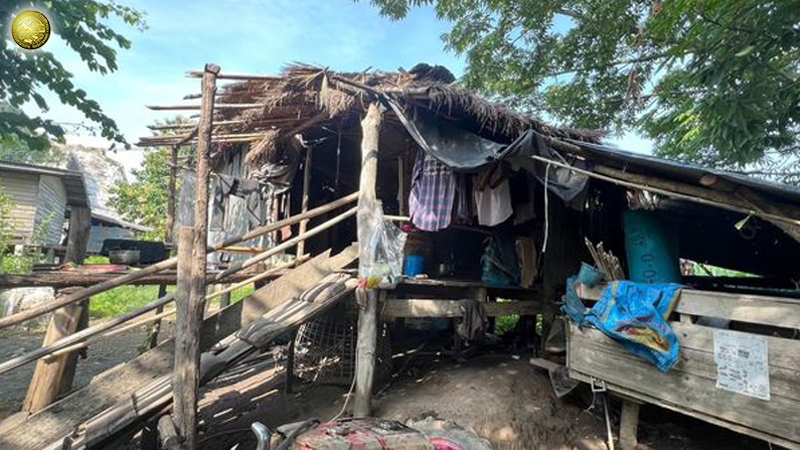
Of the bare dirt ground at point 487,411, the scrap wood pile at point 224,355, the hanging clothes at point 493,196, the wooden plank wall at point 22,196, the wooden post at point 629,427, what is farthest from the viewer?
Result: the wooden plank wall at point 22,196

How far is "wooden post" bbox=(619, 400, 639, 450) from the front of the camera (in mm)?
4285

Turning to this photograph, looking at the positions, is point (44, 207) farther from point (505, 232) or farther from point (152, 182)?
point (505, 232)

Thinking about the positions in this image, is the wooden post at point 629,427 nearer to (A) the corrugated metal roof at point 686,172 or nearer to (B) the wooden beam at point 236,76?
(A) the corrugated metal roof at point 686,172

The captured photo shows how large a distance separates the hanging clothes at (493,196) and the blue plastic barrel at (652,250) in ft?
5.17

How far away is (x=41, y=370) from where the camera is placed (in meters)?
4.24

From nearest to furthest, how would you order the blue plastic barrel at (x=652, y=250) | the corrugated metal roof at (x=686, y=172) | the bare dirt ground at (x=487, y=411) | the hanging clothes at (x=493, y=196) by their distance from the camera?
the corrugated metal roof at (x=686, y=172), the bare dirt ground at (x=487, y=411), the blue plastic barrel at (x=652, y=250), the hanging clothes at (x=493, y=196)

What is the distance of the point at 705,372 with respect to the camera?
356cm

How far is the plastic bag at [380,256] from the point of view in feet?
16.3

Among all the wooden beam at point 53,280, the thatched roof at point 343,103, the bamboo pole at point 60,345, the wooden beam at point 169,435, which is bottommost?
the wooden beam at point 169,435

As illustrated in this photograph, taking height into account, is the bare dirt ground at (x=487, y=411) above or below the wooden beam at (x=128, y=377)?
below

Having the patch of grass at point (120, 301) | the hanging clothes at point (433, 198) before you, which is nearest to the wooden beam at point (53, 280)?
the hanging clothes at point (433, 198)

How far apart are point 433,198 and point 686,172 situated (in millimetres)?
3068

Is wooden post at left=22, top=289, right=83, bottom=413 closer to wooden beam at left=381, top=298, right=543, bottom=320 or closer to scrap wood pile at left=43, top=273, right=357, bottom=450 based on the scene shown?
scrap wood pile at left=43, top=273, right=357, bottom=450

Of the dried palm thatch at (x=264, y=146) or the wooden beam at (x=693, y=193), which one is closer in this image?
the wooden beam at (x=693, y=193)
